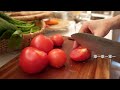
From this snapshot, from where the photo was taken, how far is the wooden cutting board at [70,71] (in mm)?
510

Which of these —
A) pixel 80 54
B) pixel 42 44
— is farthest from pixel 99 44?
pixel 42 44

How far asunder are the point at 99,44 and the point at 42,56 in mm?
201

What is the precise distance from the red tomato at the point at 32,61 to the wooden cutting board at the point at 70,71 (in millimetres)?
17

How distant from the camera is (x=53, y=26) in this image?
943 millimetres

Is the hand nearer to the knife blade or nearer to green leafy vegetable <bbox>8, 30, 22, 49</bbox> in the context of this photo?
the knife blade

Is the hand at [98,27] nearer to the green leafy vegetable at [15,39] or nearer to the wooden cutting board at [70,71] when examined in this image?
the wooden cutting board at [70,71]

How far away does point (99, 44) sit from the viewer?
59cm

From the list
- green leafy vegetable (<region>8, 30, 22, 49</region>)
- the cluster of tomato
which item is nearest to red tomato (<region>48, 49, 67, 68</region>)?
the cluster of tomato

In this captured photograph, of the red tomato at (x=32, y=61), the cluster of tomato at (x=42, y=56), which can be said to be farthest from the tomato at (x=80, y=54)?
the red tomato at (x=32, y=61)

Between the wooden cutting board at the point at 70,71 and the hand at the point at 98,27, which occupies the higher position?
the hand at the point at 98,27

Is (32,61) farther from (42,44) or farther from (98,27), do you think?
(98,27)

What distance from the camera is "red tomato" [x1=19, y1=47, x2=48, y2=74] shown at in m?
0.50
